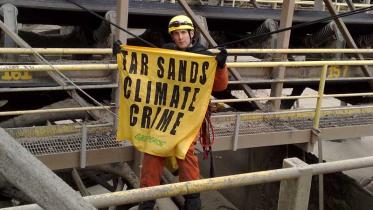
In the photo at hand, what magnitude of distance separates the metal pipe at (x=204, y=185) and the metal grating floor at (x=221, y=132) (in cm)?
258

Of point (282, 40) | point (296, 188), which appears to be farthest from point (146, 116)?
point (282, 40)

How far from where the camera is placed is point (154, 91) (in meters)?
3.84

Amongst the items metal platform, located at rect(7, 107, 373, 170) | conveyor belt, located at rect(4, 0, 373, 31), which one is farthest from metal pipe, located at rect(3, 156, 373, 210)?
conveyor belt, located at rect(4, 0, 373, 31)

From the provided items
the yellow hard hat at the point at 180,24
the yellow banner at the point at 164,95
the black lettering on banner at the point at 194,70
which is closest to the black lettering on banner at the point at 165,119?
the yellow banner at the point at 164,95

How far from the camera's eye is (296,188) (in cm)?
248

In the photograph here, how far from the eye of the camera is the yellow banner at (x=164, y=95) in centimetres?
374

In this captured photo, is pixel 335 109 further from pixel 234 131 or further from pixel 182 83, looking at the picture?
pixel 182 83

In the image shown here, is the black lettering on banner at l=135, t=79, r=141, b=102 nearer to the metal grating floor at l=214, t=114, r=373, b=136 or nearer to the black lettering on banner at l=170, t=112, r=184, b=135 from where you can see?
the black lettering on banner at l=170, t=112, r=184, b=135

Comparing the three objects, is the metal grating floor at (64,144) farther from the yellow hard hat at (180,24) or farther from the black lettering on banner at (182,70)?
the yellow hard hat at (180,24)

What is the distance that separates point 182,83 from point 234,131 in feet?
5.02

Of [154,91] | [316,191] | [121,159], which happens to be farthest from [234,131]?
[316,191]

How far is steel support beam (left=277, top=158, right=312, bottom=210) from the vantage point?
2422 mm

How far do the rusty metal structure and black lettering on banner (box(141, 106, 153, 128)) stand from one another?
0.68 meters

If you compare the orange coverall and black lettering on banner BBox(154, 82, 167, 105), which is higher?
black lettering on banner BBox(154, 82, 167, 105)
